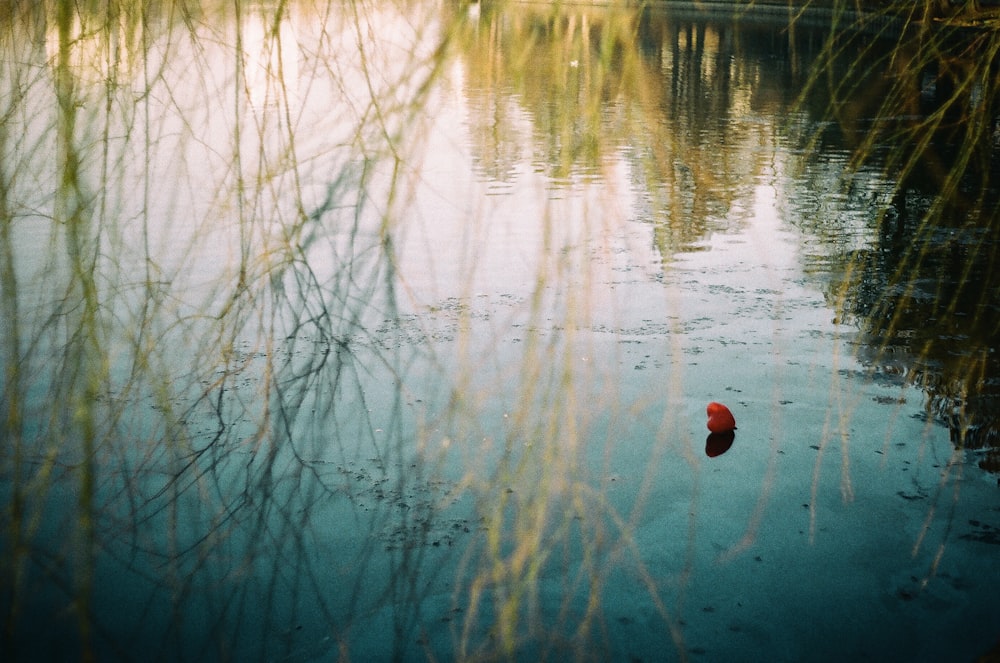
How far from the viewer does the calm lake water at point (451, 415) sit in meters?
2.63

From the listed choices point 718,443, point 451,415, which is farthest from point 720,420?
point 451,415

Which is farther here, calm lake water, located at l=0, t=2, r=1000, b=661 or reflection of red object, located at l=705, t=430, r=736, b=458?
reflection of red object, located at l=705, t=430, r=736, b=458

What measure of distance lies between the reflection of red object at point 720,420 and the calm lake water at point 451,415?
86 mm

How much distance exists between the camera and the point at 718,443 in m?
4.68

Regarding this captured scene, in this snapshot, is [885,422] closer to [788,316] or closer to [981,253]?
[788,316]

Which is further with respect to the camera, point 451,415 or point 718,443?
point 451,415

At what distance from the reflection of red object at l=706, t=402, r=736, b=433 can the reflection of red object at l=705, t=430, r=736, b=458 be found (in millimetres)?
22

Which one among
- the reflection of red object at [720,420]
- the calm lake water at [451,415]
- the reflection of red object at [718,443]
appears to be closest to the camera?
the calm lake water at [451,415]

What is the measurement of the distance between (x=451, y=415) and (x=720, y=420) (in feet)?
3.80

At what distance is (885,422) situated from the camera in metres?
4.89

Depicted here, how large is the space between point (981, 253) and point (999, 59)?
1291cm

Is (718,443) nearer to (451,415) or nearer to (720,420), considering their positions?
(720,420)

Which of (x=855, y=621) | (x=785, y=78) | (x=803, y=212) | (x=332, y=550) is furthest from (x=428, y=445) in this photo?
(x=785, y=78)

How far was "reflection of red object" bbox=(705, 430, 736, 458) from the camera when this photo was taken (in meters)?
4.60
